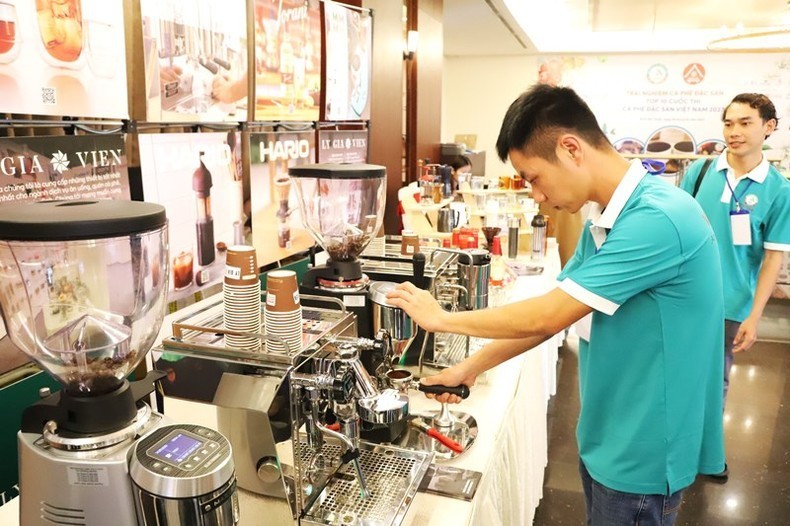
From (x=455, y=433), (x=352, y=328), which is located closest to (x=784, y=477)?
(x=455, y=433)

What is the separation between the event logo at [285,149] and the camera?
96.9 inches

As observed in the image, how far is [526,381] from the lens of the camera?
2.11 m

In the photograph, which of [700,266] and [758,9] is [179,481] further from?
[758,9]

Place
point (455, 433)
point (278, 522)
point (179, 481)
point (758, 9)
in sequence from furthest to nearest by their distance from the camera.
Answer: point (758, 9)
point (455, 433)
point (278, 522)
point (179, 481)

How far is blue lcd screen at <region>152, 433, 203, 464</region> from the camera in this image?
0.80 m

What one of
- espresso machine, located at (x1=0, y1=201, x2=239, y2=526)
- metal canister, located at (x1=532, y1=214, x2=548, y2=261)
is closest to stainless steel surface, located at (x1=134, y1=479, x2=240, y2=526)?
espresso machine, located at (x1=0, y1=201, x2=239, y2=526)

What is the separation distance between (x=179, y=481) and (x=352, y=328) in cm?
62

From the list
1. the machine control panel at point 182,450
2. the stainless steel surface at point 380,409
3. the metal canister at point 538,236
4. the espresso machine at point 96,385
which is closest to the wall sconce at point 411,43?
the metal canister at point 538,236

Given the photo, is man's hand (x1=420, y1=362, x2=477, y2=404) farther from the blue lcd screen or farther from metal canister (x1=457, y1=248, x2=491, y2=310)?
the blue lcd screen

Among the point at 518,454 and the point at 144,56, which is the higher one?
the point at 144,56

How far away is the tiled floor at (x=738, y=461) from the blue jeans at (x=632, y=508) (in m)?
1.32

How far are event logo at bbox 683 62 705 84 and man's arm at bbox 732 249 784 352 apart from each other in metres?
6.75

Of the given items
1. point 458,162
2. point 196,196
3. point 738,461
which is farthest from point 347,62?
point 458,162

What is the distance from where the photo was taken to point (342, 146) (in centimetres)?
322
